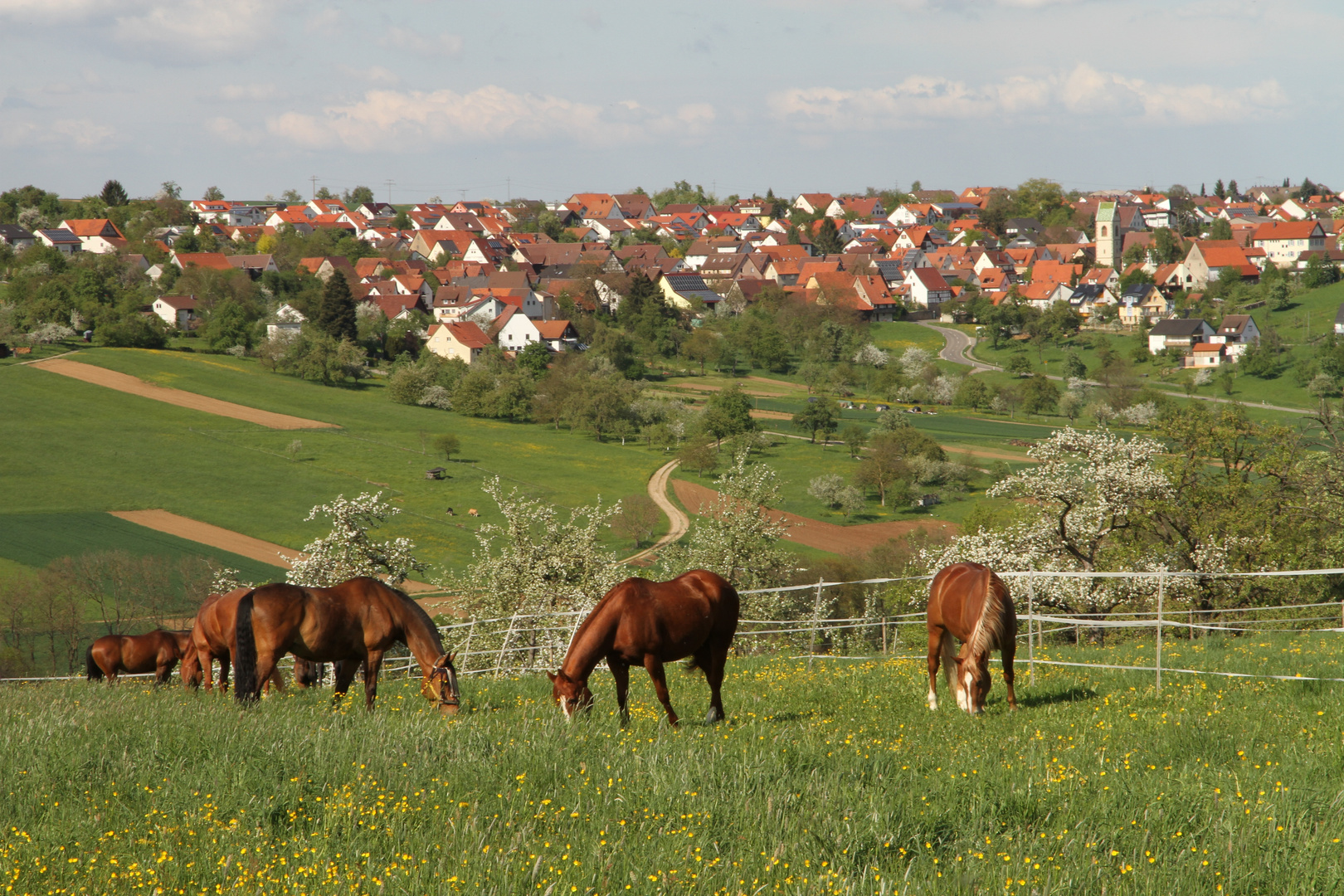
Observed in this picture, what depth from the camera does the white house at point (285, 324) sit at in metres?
117

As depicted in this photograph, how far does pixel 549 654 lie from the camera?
25.9 m

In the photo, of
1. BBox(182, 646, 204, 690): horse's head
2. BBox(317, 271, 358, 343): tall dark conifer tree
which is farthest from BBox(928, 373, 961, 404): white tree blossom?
BBox(182, 646, 204, 690): horse's head

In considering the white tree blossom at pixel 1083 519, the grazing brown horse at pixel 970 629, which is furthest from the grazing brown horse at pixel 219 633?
the white tree blossom at pixel 1083 519

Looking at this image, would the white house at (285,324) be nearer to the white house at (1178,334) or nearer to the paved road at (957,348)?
the paved road at (957,348)

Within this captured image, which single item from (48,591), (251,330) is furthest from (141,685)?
(251,330)

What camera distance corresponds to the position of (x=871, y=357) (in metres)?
132

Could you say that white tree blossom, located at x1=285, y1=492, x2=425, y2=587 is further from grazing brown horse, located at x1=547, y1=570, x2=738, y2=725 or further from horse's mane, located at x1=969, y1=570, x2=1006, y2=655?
horse's mane, located at x1=969, y1=570, x2=1006, y2=655

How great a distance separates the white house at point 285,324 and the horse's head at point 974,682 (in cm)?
11414

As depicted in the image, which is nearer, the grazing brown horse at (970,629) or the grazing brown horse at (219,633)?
the grazing brown horse at (970,629)

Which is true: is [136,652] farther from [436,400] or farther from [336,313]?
[336,313]

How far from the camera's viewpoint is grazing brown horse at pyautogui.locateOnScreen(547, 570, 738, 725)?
10516mm

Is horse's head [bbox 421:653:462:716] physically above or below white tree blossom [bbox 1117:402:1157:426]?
above

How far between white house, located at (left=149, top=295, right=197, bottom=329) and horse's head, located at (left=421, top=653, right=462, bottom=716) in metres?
126

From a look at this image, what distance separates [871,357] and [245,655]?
125 meters
